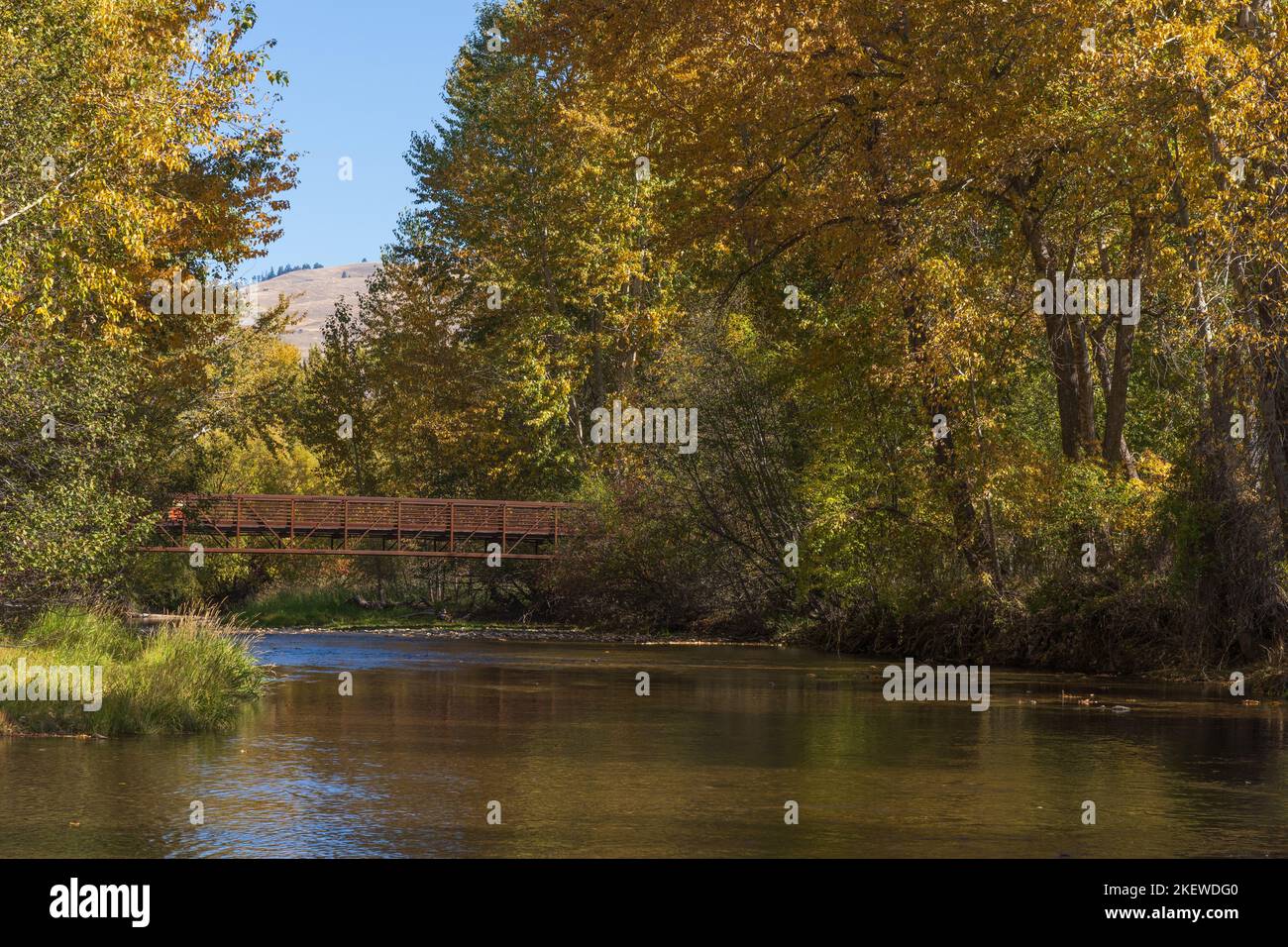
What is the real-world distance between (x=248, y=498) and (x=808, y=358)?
71.4 feet

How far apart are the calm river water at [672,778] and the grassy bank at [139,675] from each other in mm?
537

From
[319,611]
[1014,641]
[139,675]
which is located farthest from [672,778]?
[319,611]

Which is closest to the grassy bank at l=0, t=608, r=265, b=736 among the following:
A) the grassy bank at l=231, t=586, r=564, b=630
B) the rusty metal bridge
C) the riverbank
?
the riverbank

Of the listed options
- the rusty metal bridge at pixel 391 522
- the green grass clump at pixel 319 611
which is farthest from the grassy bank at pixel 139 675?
the green grass clump at pixel 319 611

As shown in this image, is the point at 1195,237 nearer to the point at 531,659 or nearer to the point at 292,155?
the point at 531,659

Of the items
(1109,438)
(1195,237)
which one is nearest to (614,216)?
(1109,438)

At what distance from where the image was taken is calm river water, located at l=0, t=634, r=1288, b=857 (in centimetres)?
1027

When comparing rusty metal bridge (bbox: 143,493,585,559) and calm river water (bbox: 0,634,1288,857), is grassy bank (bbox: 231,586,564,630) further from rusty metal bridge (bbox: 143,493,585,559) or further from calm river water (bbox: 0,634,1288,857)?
calm river water (bbox: 0,634,1288,857)

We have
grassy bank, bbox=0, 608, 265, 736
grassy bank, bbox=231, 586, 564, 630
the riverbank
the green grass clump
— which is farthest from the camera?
the green grass clump

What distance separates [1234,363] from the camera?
20375 millimetres

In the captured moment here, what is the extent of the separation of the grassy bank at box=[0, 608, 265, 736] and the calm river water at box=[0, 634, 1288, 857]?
0.54 meters

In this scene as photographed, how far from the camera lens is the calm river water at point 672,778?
10.3 meters

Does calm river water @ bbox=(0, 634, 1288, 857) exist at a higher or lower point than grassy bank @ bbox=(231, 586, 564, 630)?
higher

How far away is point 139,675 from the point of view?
56.1 ft
